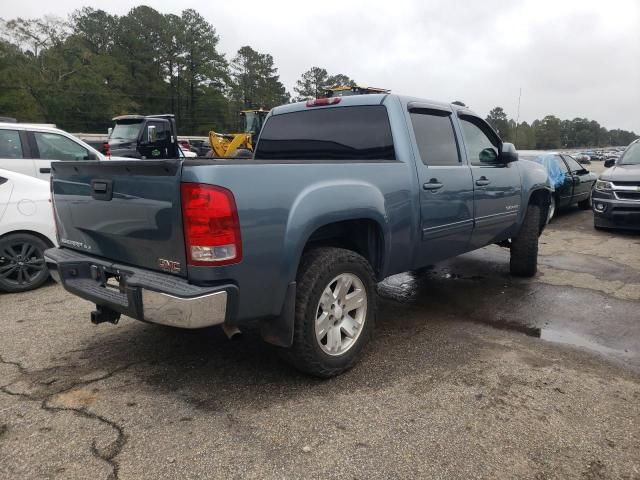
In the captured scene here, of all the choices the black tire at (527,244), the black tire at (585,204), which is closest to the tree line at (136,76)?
the black tire at (585,204)

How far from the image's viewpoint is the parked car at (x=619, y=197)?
8.52m

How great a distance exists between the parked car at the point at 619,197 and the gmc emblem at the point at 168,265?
8572 mm

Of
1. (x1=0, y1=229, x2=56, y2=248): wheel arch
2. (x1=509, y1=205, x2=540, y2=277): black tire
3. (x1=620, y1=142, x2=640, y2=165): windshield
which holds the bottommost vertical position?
(x1=509, y1=205, x2=540, y2=277): black tire

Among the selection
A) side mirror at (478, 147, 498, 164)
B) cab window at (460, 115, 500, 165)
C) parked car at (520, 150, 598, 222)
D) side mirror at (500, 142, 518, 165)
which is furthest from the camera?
parked car at (520, 150, 598, 222)

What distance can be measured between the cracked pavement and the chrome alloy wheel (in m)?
0.25

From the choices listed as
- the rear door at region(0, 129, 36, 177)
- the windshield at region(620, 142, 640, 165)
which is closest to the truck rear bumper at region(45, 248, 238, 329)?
the rear door at region(0, 129, 36, 177)

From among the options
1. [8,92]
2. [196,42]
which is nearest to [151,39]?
[196,42]

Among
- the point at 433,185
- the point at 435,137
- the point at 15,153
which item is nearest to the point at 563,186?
the point at 435,137

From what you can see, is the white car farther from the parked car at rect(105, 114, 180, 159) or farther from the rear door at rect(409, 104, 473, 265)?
the parked car at rect(105, 114, 180, 159)

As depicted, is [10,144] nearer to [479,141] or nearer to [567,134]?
[479,141]

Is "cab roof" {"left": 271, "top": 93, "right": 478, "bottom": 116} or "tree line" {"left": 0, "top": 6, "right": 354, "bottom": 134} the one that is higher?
"tree line" {"left": 0, "top": 6, "right": 354, "bottom": 134}

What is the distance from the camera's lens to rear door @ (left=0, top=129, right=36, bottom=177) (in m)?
7.25

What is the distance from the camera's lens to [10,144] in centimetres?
734

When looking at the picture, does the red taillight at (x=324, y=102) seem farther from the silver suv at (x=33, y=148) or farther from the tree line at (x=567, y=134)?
the tree line at (x=567, y=134)
